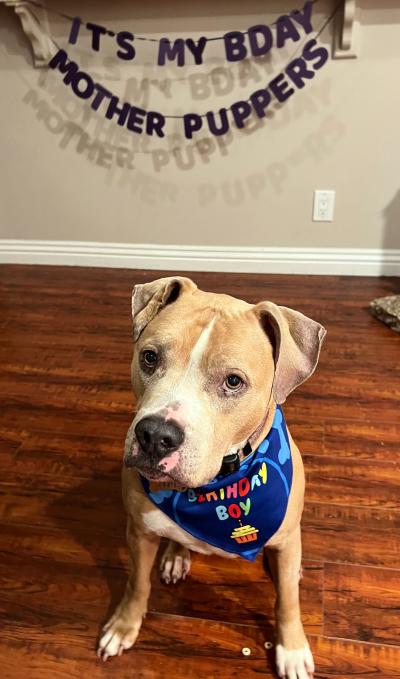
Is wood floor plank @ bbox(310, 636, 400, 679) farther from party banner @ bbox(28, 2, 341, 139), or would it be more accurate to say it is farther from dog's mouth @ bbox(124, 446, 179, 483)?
party banner @ bbox(28, 2, 341, 139)

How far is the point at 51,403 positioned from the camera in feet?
7.41

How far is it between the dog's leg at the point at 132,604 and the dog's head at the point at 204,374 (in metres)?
0.38

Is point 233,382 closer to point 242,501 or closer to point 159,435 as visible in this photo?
point 159,435

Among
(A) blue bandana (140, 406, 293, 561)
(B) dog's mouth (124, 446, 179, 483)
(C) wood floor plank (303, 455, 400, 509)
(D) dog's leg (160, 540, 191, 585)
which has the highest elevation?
(B) dog's mouth (124, 446, 179, 483)

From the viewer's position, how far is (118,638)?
4.51 ft

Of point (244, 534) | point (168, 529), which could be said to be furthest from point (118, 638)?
point (244, 534)

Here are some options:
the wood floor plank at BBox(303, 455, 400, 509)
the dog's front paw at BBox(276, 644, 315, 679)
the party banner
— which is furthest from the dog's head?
the party banner

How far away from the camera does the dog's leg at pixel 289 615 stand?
50.0 inches

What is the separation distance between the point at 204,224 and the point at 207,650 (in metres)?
2.35

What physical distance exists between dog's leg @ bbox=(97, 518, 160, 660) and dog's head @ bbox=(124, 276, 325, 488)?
38 cm

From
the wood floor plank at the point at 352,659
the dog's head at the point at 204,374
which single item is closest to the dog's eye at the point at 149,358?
the dog's head at the point at 204,374

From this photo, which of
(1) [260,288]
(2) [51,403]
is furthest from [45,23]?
(2) [51,403]

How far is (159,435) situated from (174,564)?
0.73 metres

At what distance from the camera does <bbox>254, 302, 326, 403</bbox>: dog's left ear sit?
1086 millimetres
